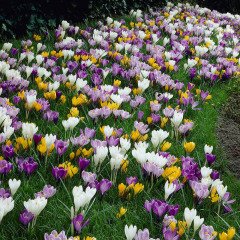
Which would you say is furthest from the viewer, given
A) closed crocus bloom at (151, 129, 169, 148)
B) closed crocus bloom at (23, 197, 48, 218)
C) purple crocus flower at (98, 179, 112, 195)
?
closed crocus bloom at (151, 129, 169, 148)

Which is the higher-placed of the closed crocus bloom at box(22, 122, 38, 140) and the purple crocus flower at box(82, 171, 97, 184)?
the purple crocus flower at box(82, 171, 97, 184)

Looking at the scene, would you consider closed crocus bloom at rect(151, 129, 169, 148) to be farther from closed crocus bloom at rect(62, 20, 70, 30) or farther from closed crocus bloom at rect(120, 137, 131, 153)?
closed crocus bloom at rect(62, 20, 70, 30)

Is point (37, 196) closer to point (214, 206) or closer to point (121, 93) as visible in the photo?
point (214, 206)

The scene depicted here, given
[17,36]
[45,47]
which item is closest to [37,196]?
[45,47]

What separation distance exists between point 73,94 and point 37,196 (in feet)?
6.72

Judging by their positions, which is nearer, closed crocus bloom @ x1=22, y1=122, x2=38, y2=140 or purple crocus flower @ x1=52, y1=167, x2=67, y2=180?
purple crocus flower @ x1=52, y1=167, x2=67, y2=180

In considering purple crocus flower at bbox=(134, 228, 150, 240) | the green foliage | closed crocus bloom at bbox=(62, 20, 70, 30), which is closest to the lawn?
purple crocus flower at bbox=(134, 228, 150, 240)

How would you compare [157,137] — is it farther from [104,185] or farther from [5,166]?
[5,166]

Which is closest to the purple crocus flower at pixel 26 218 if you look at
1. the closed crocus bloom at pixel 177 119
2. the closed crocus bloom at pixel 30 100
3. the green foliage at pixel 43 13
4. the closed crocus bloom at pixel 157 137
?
the closed crocus bloom at pixel 157 137

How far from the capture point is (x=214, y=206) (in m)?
2.78

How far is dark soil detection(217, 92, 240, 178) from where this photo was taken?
143 inches

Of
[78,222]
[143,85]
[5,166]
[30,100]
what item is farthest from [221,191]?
[143,85]

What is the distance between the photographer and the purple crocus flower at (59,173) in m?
2.74

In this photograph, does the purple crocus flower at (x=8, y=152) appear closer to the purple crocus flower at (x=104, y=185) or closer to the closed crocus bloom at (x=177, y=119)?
the purple crocus flower at (x=104, y=185)
